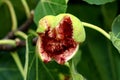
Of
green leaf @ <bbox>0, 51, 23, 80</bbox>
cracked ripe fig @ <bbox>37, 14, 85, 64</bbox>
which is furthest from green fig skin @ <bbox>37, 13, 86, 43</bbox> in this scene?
green leaf @ <bbox>0, 51, 23, 80</bbox>

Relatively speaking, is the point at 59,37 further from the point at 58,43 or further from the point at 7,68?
the point at 7,68

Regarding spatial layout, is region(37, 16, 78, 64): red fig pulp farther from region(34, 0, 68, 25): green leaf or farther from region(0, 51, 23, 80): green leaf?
region(0, 51, 23, 80): green leaf

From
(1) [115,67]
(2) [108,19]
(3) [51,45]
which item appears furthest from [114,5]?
(3) [51,45]

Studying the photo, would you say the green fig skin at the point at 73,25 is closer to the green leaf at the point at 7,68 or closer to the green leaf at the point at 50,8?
the green leaf at the point at 50,8

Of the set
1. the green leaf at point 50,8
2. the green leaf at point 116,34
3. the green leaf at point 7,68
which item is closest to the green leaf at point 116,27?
the green leaf at point 116,34

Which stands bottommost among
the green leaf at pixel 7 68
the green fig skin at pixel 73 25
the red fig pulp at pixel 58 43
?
the green leaf at pixel 7 68
